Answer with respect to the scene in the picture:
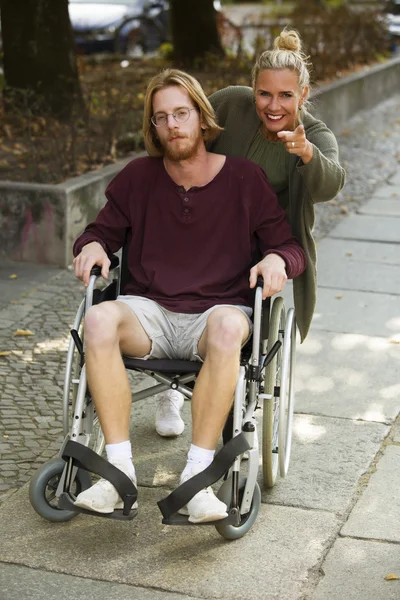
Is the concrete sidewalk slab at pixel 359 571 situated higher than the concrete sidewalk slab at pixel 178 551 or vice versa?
the concrete sidewalk slab at pixel 359 571

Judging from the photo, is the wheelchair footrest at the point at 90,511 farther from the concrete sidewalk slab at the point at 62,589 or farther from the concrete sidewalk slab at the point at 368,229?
the concrete sidewalk slab at the point at 368,229

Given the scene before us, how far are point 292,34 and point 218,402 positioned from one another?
1.54 m

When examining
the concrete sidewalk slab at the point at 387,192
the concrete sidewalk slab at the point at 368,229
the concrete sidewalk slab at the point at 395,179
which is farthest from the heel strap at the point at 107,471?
the concrete sidewalk slab at the point at 395,179

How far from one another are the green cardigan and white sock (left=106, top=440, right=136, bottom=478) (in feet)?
3.27

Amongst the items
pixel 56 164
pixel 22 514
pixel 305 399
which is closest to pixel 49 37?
pixel 56 164

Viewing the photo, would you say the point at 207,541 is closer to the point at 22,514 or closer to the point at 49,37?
the point at 22,514

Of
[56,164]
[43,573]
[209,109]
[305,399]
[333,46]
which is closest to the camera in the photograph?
[43,573]

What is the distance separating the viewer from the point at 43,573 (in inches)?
132

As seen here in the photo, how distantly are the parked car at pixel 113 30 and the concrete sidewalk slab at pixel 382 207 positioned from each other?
9.96m

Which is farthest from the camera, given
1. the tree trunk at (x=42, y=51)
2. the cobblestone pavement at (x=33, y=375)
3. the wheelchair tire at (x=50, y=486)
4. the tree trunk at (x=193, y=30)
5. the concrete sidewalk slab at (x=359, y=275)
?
the tree trunk at (x=193, y=30)

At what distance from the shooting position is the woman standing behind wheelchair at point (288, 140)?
3.92m

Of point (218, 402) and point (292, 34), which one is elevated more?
point (292, 34)

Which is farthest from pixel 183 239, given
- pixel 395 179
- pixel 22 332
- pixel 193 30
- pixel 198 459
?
pixel 193 30

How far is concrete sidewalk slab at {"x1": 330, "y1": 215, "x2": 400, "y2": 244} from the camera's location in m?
8.00
